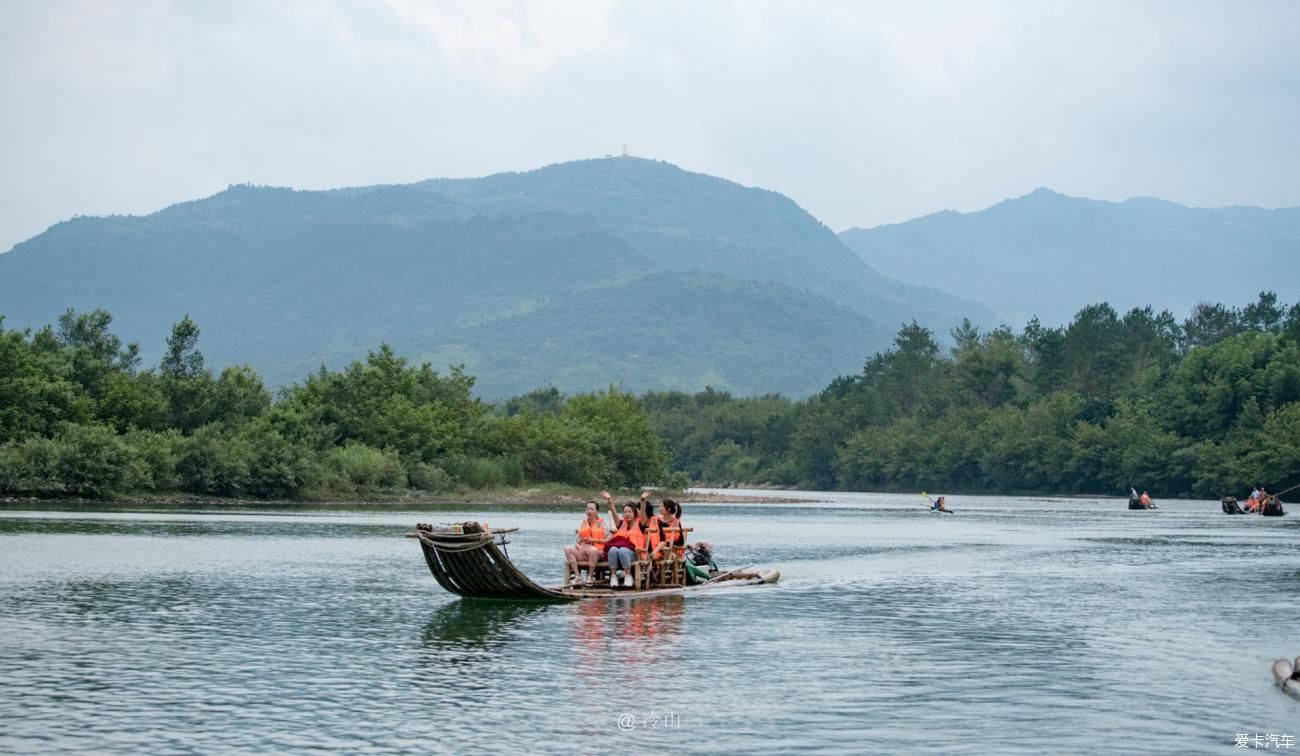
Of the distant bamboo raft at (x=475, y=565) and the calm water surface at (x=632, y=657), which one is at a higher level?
the distant bamboo raft at (x=475, y=565)

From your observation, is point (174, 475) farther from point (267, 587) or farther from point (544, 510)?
point (267, 587)

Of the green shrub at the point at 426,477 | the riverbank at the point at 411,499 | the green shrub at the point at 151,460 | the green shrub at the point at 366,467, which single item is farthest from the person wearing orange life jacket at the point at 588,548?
the green shrub at the point at 426,477

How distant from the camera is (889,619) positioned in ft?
103

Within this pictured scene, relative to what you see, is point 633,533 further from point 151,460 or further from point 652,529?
point 151,460

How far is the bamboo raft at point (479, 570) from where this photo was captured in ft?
102

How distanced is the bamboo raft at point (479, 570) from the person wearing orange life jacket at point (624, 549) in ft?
1.61

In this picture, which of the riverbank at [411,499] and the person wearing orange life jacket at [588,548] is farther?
the riverbank at [411,499]

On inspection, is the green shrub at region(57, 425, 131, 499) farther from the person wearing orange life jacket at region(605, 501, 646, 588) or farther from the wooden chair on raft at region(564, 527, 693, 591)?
the person wearing orange life jacket at region(605, 501, 646, 588)

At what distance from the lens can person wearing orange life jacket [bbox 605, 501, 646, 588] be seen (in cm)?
3425

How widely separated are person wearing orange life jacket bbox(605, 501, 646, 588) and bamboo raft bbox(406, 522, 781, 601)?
1.61 feet

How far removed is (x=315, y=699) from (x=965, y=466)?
147 m

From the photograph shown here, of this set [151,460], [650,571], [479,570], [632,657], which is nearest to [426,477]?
[151,460]

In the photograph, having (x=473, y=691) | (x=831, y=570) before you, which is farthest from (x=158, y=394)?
(x=473, y=691)

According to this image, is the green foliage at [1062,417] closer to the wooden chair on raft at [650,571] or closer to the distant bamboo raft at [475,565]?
the wooden chair on raft at [650,571]
